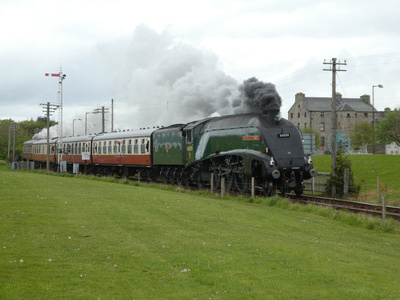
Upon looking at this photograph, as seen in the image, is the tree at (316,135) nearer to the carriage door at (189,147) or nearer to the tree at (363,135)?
the tree at (363,135)

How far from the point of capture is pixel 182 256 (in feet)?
29.4

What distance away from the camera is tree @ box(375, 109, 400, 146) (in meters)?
73.7

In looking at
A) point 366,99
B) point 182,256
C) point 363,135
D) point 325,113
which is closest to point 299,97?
point 325,113

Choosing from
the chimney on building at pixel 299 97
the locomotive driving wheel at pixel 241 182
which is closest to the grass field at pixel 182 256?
the locomotive driving wheel at pixel 241 182

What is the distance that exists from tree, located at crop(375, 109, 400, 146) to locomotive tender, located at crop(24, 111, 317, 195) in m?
51.4

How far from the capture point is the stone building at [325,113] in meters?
91.1

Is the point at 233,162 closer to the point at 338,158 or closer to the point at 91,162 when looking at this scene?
the point at 338,158

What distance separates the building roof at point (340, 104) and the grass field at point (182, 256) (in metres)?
79.5

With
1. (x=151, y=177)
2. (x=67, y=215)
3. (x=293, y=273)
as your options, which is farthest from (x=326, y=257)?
(x=151, y=177)

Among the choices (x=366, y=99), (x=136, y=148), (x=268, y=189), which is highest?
(x=366, y=99)

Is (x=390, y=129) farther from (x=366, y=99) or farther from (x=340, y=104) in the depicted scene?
(x=366, y=99)

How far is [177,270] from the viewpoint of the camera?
26.3 feet

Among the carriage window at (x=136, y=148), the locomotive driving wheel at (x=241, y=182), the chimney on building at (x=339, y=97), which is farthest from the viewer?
the chimney on building at (x=339, y=97)

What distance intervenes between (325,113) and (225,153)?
72.0 m
